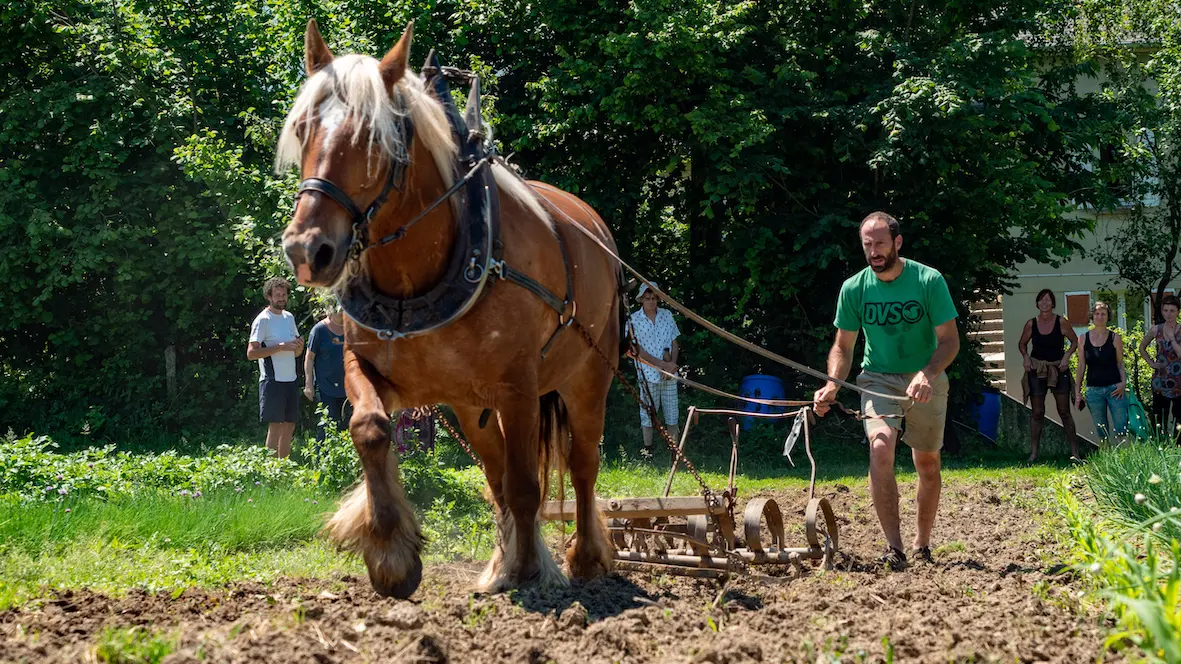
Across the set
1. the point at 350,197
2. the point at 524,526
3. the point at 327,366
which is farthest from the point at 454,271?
the point at 327,366

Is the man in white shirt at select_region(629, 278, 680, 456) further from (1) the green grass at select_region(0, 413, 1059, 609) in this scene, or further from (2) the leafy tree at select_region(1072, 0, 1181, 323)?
(2) the leafy tree at select_region(1072, 0, 1181, 323)

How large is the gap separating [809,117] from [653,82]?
1.81 m

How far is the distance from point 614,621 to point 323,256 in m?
1.60

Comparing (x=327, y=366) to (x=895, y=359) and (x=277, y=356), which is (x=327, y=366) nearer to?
(x=277, y=356)

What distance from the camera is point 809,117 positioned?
12328 mm

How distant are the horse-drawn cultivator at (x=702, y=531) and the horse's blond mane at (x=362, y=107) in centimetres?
231

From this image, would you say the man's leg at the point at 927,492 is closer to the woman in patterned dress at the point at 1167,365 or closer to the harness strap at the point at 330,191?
the harness strap at the point at 330,191

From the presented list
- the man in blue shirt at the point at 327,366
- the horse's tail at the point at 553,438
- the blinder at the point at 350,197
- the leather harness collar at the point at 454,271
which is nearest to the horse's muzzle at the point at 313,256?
the blinder at the point at 350,197

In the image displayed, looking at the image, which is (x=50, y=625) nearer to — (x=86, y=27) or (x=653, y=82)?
(x=653, y=82)

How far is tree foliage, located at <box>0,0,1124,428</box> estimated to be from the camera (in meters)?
12.0

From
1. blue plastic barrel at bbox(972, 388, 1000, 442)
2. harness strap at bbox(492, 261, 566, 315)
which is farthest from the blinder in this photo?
blue plastic barrel at bbox(972, 388, 1000, 442)

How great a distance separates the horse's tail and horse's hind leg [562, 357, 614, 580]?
0.04 metres

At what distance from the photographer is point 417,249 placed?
433 centimetres

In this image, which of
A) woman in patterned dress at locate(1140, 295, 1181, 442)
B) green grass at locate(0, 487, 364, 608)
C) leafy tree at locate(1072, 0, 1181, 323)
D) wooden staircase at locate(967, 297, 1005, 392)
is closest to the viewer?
green grass at locate(0, 487, 364, 608)
